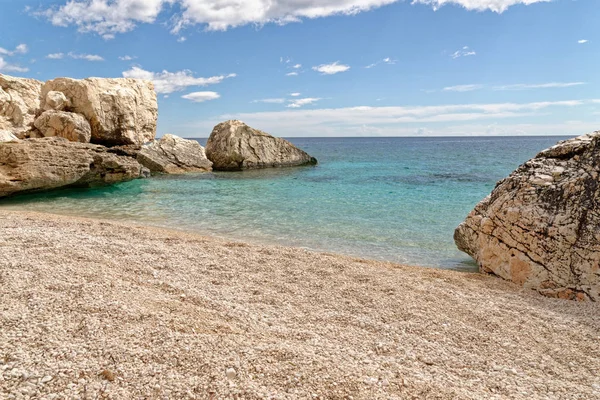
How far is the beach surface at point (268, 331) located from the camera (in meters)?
3.35

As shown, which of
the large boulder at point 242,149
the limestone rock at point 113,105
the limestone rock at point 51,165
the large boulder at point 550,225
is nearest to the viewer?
the large boulder at point 550,225

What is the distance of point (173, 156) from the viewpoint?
30625 millimetres

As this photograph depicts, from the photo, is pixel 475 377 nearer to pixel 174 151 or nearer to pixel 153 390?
pixel 153 390

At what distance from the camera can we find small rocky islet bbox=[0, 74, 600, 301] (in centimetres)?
650

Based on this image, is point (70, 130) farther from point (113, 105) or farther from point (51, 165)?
point (51, 165)

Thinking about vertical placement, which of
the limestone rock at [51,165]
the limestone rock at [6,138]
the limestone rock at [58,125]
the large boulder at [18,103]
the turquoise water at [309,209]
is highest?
the large boulder at [18,103]

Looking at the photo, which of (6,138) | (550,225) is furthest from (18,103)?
(550,225)

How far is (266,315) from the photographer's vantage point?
16.3 feet

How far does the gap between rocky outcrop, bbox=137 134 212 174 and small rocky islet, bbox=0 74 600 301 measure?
3.2 inches

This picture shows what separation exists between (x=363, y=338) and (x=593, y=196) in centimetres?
467

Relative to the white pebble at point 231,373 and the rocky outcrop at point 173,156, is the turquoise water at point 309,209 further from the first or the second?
the white pebble at point 231,373

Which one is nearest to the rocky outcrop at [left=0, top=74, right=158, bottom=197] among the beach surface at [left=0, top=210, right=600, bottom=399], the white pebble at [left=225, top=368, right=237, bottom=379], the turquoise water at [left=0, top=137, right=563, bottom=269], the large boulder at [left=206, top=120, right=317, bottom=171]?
the turquoise water at [left=0, top=137, right=563, bottom=269]

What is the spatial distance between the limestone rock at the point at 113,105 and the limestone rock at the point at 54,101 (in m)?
0.18

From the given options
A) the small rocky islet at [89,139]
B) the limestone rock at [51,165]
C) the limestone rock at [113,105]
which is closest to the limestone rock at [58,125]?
the small rocky islet at [89,139]
